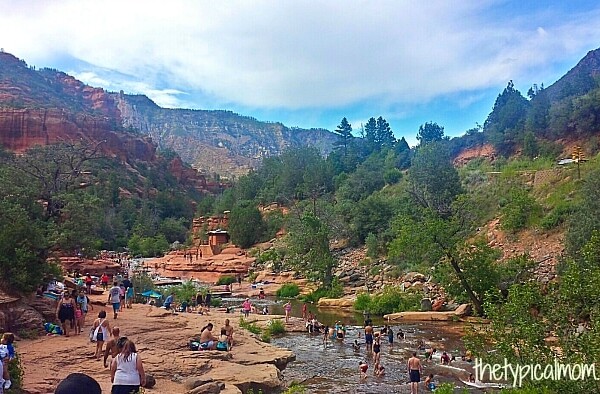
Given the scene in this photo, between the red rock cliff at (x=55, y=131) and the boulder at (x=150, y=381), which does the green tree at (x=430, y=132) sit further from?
the boulder at (x=150, y=381)

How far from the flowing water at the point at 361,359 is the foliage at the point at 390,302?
5.52ft

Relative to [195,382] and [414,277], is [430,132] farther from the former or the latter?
[195,382]

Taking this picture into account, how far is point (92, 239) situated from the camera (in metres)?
21.8

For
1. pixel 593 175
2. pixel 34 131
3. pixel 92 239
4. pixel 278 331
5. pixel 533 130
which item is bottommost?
pixel 278 331

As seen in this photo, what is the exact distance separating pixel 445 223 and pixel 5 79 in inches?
5551

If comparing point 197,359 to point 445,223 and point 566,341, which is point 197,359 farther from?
point 445,223

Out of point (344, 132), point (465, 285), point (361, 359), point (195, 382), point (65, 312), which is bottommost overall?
point (361, 359)

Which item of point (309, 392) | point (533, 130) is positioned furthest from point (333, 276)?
point (533, 130)

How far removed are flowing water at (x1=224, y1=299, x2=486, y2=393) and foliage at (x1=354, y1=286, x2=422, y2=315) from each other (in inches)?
Answer: 66.3

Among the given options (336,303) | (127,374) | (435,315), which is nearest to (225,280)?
(336,303)

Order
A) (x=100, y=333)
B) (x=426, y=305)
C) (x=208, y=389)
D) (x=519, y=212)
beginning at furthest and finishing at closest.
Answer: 1. (x=519, y=212)
2. (x=426, y=305)
3. (x=100, y=333)
4. (x=208, y=389)

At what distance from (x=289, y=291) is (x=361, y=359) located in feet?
69.3

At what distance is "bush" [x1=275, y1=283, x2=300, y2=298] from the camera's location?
40.2 m

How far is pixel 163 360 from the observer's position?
13.9 meters
